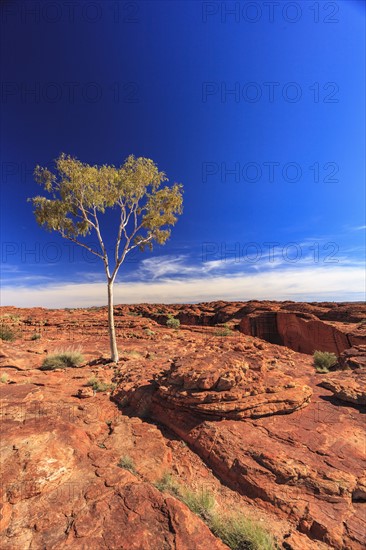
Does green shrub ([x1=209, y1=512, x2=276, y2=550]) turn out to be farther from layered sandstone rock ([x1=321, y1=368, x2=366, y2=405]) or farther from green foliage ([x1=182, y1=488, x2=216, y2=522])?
layered sandstone rock ([x1=321, y1=368, x2=366, y2=405])

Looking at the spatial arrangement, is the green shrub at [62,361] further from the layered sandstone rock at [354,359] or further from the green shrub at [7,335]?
the layered sandstone rock at [354,359]

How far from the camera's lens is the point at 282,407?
693 cm

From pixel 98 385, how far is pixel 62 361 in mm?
4527

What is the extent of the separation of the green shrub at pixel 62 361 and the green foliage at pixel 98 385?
3411 mm

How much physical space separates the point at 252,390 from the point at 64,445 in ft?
15.6

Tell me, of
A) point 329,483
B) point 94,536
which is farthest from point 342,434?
point 94,536

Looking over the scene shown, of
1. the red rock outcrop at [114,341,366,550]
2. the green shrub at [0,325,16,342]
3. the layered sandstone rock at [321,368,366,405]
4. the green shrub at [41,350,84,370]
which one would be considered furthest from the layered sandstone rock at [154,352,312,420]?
the green shrub at [0,325,16,342]

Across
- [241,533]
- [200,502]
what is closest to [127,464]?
[200,502]

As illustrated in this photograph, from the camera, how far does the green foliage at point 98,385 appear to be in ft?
31.1

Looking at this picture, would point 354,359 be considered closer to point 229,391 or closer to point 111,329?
point 229,391

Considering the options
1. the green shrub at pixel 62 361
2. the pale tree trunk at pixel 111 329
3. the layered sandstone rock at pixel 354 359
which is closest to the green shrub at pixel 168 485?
the pale tree trunk at pixel 111 329

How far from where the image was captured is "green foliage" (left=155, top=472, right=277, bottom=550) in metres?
3.64

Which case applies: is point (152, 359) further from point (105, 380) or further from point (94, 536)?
point (94, 536)

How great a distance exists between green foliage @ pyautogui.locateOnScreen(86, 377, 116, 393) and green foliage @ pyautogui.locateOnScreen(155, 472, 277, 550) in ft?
16.4
